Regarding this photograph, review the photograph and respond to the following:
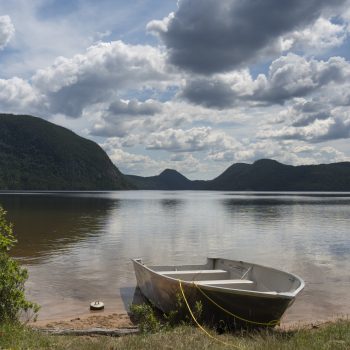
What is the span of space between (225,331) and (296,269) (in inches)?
535

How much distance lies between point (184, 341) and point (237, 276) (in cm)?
736

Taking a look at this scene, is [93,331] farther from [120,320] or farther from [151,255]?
[151,255]

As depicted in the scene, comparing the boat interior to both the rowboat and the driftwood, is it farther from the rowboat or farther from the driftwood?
the driftwood

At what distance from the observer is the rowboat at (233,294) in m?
11.9

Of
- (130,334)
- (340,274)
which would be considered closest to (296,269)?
(340,274)

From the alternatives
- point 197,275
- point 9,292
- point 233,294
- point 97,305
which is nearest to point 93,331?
point 9,292

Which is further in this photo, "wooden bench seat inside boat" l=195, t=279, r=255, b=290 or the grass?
"wooden bench seat inside boat" l=195, t=279, r=255, b=290

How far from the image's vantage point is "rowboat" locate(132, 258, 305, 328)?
1188cm

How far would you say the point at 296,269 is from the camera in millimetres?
24641

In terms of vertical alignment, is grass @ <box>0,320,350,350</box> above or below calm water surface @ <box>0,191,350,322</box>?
above

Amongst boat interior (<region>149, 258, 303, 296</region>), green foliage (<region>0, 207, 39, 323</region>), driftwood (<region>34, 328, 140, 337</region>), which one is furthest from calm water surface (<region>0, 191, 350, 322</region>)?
green foliage (<region>0, 207, 39, 323</region>)

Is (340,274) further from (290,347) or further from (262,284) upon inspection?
(290,347)

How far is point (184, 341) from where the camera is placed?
33.5 feet

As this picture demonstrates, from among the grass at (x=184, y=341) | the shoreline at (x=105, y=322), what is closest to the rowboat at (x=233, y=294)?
the grass at (x=184, y=341)
